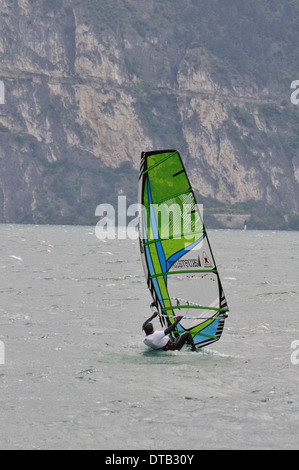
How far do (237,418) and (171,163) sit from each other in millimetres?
6715

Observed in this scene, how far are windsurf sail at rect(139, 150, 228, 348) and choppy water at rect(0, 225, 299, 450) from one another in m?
1.00

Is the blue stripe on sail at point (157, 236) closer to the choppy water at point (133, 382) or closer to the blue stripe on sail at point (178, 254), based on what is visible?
the blue stripe on sail at point (178, 254)

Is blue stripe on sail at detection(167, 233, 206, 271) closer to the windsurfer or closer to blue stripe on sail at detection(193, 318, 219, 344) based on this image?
the windsurfer

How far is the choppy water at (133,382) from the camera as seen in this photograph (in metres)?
13.0

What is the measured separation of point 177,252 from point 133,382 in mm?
3962

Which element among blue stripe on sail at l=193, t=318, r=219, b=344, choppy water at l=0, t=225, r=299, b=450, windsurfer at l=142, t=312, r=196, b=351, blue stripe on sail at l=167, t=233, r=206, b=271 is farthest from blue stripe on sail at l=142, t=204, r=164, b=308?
choppy water at l=0, t=225, r=299, b=450

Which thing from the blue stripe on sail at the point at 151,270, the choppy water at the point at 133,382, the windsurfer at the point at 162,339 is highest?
the blue stripe on sail at the point at 151,270

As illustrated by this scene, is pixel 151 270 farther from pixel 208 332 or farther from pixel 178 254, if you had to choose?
pixel 208 332

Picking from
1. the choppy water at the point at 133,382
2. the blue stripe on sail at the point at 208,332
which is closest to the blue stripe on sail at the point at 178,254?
the blue stripe on sail at the point at 208,332

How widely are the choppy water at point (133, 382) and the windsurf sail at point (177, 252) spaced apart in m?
1.00

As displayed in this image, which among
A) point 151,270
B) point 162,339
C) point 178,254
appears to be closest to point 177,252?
point 178,254

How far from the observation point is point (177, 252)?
19016 millimetres
